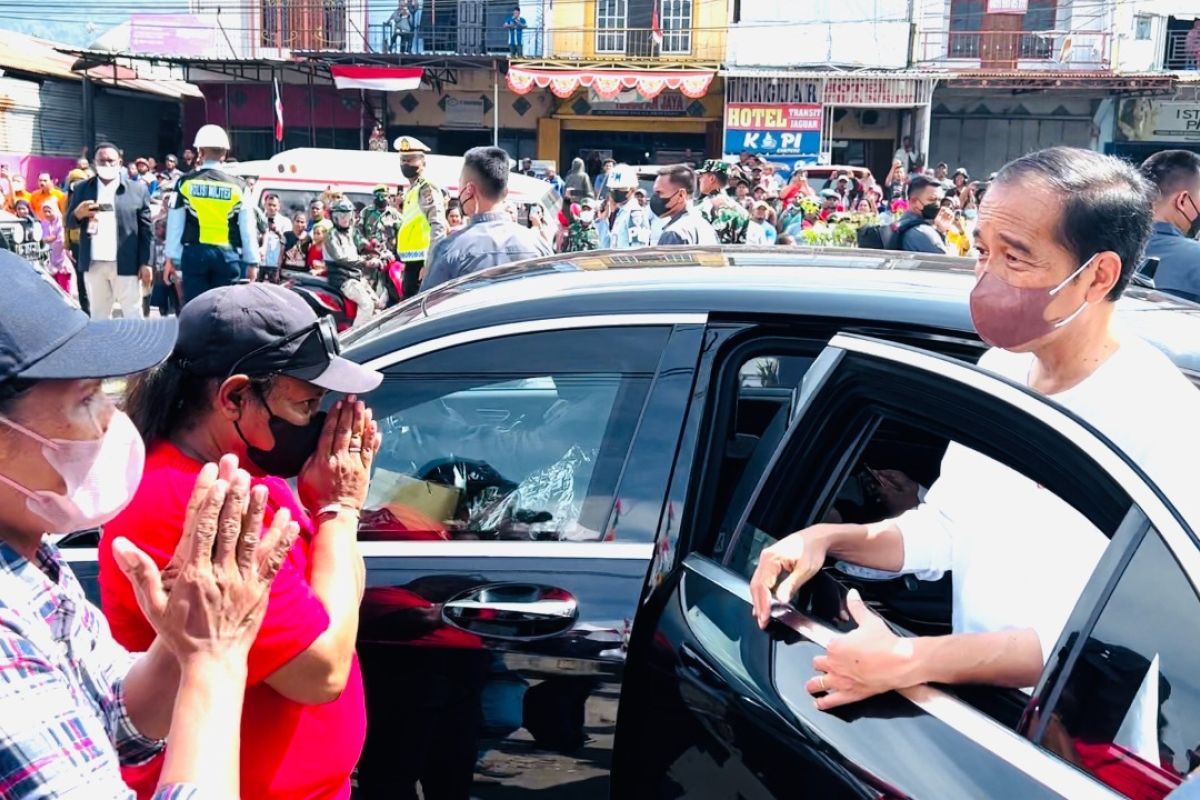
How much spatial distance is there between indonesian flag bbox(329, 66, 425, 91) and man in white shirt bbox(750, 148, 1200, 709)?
23.0m

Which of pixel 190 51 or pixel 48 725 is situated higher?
pixel 190 51

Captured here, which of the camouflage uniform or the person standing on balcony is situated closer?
the camouflage uniform

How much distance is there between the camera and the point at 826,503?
2.15 m

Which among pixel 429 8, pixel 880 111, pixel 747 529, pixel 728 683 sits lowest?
pixel 728 683

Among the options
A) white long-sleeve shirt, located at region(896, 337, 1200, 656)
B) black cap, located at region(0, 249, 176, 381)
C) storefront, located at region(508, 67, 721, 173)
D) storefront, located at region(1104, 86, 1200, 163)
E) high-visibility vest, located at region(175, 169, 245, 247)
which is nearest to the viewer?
black cap, located at region(0, 249, 176, 381)

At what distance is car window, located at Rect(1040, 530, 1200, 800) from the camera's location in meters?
1.40

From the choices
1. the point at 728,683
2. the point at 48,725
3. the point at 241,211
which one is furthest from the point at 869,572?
the point at 241,211

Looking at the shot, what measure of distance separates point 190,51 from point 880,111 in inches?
583

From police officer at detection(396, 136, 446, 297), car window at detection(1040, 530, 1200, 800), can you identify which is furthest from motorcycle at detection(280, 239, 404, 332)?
car window at detection(1040, 530, 1200, 800)

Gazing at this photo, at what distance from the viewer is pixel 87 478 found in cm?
140

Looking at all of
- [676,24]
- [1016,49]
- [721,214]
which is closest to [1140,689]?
[721,214]

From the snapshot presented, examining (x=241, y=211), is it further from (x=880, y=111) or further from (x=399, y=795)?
(x=880, y=111)

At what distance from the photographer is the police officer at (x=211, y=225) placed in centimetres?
826

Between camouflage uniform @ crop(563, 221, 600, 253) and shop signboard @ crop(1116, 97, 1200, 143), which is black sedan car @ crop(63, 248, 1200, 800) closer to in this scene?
camouflage uniform @ crop(563, 221, 600, 253)
